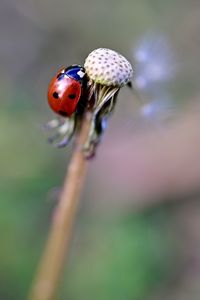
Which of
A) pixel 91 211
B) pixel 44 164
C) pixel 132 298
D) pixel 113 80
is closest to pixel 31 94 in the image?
pixel 44 164

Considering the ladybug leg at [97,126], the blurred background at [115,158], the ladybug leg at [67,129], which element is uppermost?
the blurred background at [115,158]

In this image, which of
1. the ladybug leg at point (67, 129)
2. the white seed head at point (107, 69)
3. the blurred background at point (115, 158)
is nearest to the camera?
the white seed head at point (107, 69)

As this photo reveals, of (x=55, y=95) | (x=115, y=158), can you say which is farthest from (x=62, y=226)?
(x=115, y=158)

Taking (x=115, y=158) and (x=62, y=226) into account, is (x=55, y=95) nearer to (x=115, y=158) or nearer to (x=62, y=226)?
(x=62, y=226)

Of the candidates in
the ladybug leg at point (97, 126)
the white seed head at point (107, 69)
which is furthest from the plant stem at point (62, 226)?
the white seed head at point (107, 69)

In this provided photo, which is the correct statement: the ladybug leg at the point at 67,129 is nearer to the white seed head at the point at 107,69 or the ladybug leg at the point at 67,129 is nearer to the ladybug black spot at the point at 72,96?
the ladybug black spot at the point at 72,96
